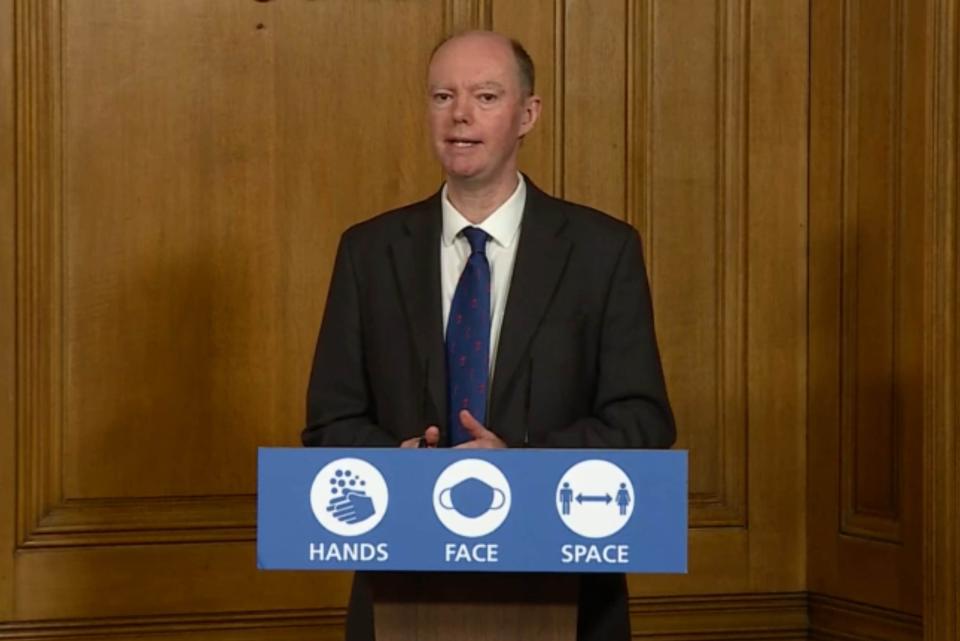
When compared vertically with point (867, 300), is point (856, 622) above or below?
below

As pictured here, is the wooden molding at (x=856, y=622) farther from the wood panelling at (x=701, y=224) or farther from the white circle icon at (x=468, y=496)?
the white circle icon at (x=468, y=496)

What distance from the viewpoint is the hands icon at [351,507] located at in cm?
258

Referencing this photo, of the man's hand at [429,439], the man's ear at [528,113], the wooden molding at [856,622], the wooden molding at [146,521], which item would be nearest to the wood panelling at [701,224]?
the wooden molding at [856,622]

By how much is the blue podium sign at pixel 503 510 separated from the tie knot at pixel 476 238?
68 cm

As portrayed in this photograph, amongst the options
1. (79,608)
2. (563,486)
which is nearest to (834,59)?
(79,608)

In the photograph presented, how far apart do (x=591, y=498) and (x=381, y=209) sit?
2.41 metres

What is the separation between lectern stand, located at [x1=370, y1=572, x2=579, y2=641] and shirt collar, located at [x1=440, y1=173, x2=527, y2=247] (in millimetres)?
702

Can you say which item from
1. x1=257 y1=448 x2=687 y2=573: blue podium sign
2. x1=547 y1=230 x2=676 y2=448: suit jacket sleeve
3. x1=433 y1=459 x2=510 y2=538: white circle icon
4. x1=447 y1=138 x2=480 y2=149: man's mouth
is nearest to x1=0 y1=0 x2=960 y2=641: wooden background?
x1=547 y1=230 x2=676 y2=448: suit jacket sleeve

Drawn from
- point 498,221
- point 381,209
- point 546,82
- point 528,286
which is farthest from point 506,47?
point 546,82

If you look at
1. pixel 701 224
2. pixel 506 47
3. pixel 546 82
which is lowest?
pixel 701 224

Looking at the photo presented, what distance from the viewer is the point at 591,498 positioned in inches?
101

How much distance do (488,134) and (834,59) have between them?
2.12 metres

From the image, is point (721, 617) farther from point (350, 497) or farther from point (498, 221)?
point (350, 497)

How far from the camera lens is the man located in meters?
3.14
